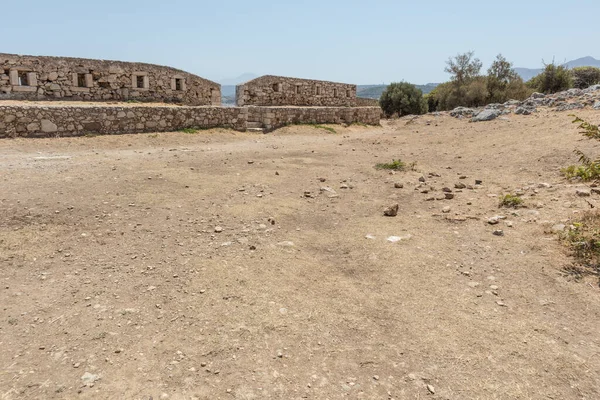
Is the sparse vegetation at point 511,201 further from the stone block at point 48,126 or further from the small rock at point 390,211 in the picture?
the stone block at point 48,126

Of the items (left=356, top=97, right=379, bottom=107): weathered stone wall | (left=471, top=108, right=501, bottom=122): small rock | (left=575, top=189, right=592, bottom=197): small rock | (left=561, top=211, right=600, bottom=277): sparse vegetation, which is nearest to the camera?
(left=561, top=211, right=600, bottom=277): sparse vegetation

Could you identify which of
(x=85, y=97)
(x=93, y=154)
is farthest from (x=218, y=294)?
(x=85, y=97)

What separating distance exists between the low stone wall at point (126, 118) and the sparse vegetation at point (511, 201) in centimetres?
1075

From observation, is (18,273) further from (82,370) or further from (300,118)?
(300,118)

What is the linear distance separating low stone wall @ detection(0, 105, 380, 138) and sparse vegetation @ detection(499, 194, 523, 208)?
35.3 feet

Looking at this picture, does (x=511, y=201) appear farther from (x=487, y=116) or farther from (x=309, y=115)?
(x=309, y=115)

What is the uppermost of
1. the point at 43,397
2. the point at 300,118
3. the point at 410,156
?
the point at 300,118

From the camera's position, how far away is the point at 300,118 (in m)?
17.5

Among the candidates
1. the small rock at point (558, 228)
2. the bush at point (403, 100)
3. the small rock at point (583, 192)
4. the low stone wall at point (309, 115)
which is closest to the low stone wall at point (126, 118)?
the low stone wall at point (309, 115)

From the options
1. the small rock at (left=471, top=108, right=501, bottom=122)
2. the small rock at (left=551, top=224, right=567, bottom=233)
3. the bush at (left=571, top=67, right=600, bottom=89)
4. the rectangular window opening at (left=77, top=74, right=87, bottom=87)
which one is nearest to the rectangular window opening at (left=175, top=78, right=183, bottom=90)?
the rectangular window opening at (left=77, top=74, right=87, bottom=87)

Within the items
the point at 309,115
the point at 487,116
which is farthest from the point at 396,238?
the point at 309,115

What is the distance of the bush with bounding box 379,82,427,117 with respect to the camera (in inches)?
1099

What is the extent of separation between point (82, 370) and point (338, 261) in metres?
2.61

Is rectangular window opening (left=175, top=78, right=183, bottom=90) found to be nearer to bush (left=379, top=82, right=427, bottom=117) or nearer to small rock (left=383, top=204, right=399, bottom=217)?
bush (left=379, top=82, right=427, bottom=117)
